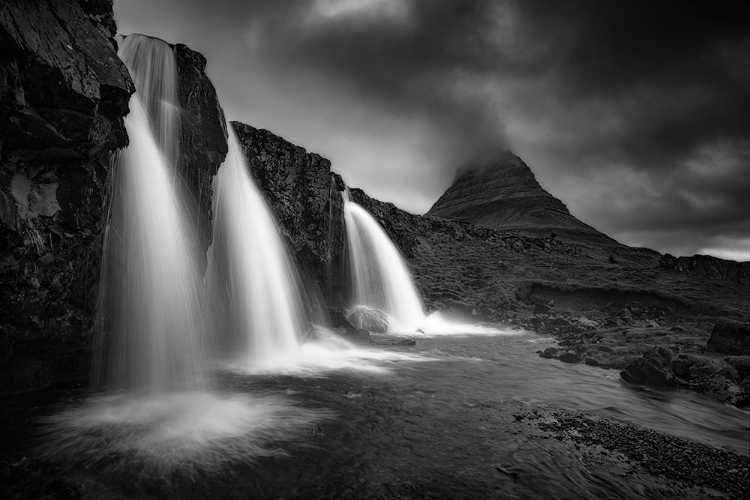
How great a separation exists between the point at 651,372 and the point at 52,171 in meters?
19.2

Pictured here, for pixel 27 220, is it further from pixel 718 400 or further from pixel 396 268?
pixel 396 268

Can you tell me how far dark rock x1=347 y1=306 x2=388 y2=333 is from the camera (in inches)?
987

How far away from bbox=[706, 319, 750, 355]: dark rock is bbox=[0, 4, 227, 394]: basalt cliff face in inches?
902

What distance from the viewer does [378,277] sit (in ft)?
107

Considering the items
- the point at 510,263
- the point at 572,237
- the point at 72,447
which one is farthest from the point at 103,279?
the point at 572,237

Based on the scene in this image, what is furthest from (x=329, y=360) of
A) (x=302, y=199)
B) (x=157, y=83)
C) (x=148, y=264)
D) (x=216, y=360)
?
(x=157, y=83)

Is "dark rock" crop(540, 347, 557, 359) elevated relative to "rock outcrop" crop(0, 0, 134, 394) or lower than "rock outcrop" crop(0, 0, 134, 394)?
lower

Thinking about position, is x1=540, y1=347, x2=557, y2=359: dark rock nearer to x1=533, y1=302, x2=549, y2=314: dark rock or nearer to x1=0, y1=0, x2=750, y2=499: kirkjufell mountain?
x1=0, y1=0, x2=750, y2=499: kirkjufell mountain

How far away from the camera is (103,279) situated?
32.5 ft

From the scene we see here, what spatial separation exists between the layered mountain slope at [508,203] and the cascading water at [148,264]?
104930 millimetres

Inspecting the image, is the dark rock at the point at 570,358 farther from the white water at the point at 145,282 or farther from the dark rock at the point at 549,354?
the white water at the point at 145,282

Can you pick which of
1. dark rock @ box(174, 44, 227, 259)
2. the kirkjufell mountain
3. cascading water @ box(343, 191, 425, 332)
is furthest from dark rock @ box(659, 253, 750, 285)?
dark rock @ box(174, 44, 227, 259)

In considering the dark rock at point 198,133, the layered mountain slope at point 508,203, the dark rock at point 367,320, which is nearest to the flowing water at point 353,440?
the dark rock at point 198,133

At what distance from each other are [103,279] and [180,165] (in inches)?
211
